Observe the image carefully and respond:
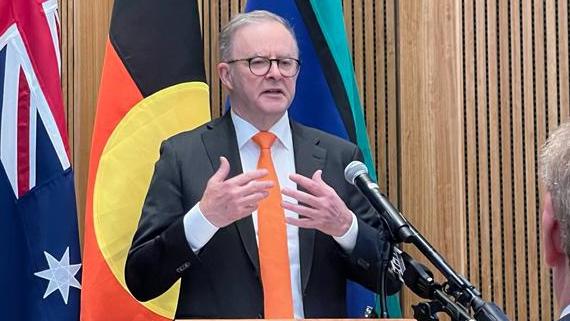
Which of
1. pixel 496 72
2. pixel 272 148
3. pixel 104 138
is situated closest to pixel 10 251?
pixel 104 138

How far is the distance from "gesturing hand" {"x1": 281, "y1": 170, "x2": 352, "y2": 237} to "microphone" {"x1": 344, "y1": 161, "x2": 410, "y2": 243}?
0.75ft

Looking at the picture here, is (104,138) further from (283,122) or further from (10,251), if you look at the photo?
(283,122)

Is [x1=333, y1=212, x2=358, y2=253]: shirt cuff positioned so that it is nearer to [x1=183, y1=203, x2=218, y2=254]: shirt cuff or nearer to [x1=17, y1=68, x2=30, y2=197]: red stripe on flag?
[x1=183, y1=203, x2=218, y2=254]: shirt cuff

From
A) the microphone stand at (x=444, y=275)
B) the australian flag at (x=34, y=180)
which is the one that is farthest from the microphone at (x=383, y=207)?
the australian flag at (x=34, y=180)

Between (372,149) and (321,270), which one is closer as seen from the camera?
(321,270)

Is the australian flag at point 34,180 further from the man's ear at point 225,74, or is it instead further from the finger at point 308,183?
the finger at point 308,183

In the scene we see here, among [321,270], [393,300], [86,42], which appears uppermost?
[86,42]

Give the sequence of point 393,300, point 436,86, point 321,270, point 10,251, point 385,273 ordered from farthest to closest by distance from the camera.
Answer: point 436,86, point 393,300, point 10,251, point 321,270, point 385,273

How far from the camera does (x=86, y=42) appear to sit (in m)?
4.02

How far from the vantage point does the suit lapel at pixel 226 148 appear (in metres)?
2.63

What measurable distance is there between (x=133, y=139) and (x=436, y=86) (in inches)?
54.0

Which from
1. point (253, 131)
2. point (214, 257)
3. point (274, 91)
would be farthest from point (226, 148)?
point (214, 257)

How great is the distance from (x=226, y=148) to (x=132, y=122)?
0.78m

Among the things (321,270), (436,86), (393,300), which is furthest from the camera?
(436,86)
